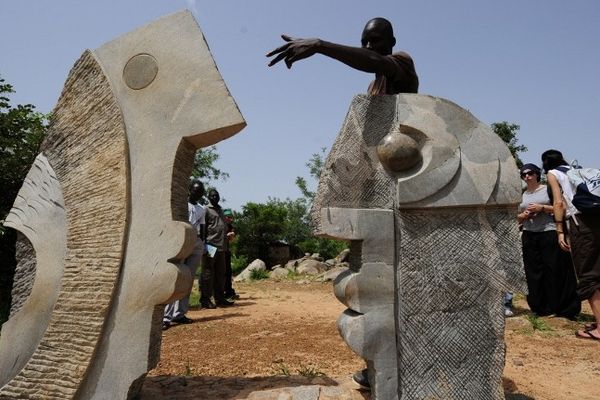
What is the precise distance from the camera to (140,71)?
2.62 metres

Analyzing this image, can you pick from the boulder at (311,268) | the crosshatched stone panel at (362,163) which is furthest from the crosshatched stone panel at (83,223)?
the boulder at (311,268)

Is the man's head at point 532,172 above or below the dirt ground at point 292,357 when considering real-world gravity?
above

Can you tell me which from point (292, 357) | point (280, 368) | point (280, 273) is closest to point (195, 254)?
point (292, 357)

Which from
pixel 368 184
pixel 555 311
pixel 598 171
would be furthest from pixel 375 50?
pixel 555 311

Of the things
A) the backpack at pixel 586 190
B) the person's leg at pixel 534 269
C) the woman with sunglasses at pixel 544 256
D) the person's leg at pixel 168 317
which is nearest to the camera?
the backpack at pixel 586 190

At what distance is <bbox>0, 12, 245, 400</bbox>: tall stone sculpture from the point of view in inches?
94.4

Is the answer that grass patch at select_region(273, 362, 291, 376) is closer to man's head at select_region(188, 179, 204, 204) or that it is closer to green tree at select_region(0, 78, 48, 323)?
man's head at select_region(188, 179, 204, 204)

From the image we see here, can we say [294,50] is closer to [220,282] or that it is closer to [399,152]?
[399,152]

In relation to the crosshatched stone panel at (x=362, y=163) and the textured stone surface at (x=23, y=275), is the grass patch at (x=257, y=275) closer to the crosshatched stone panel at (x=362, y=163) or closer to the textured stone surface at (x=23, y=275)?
the textured stone surface at (x=23, y=275)

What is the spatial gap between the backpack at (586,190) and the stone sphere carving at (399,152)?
235 cm

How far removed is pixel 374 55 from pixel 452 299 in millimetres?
1536

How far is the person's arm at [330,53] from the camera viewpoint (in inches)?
99.0

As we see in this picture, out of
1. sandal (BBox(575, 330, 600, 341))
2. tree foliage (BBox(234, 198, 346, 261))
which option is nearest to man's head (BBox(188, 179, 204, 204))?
sandal (BBox(575, 330, 600, 341))

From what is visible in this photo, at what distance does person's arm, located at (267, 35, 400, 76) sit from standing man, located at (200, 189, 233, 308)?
451 centimetres
